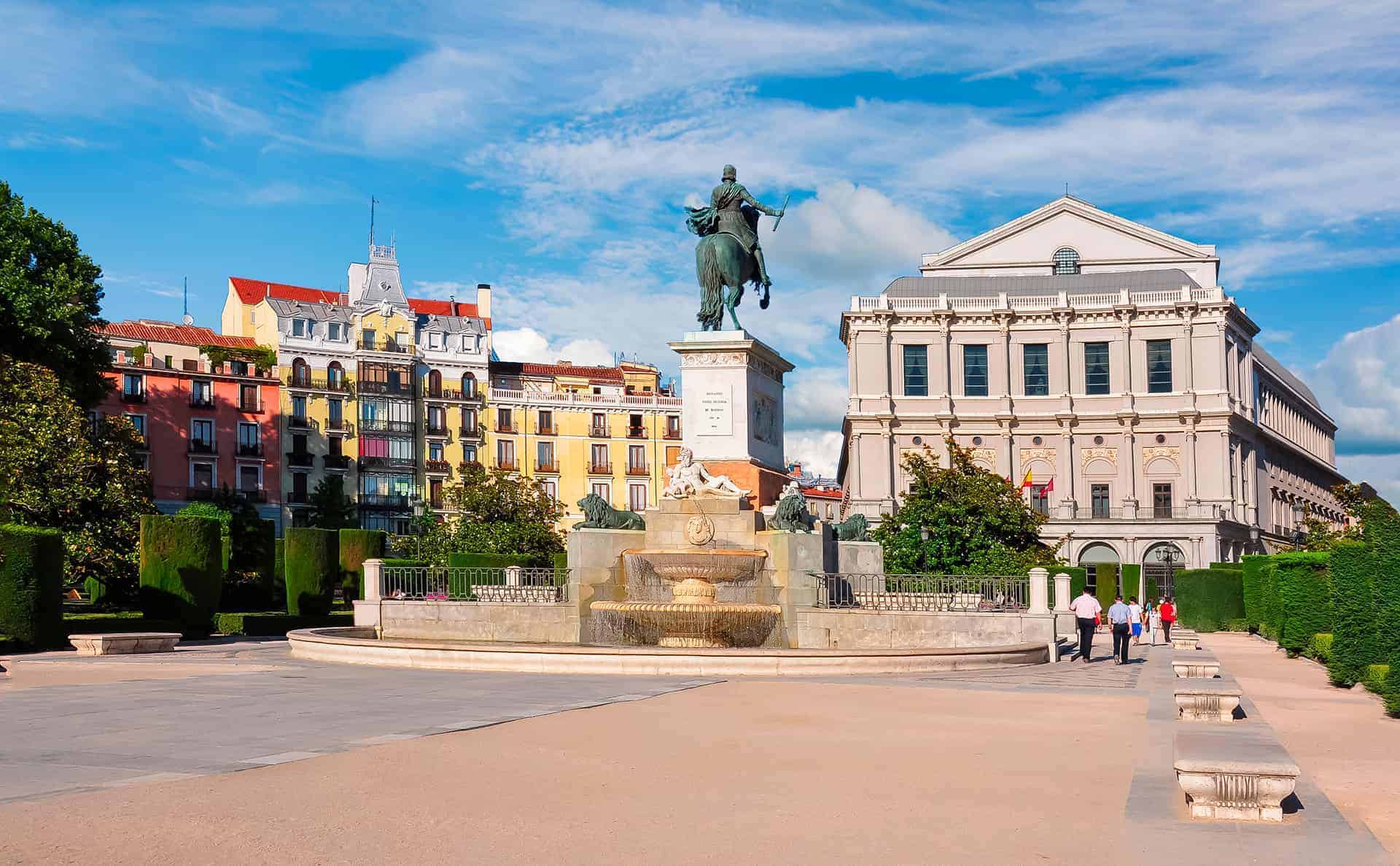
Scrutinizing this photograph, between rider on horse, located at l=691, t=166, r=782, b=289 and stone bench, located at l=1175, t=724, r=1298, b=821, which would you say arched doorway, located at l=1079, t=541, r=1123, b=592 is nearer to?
rider on horse, located at l=691, t=166, r=782, b=289

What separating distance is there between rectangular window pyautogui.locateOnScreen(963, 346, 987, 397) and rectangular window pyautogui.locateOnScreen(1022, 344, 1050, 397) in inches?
101

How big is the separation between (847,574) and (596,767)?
13.1m

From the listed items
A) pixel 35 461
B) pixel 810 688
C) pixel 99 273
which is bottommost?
pixel 810 688

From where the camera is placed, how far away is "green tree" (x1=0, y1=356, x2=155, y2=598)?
36938 millimetres

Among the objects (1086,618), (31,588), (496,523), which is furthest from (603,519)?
(496,523)

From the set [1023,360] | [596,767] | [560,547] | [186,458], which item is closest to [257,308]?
[186,458]

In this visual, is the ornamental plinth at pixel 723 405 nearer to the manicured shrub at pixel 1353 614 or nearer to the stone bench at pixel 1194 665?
the stone bench at pixel 1194 665

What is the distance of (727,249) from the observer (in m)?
26.5

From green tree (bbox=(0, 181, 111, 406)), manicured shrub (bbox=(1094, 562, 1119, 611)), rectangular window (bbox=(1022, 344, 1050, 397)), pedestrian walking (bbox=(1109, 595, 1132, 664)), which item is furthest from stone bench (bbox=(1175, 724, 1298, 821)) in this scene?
rectangular window (bbox=(1022, 344, 1050, 397))

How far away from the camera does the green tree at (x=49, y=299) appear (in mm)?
44906

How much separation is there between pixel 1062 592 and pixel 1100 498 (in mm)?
58269

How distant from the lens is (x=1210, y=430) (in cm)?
8525

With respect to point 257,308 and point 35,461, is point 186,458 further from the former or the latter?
point 35,461

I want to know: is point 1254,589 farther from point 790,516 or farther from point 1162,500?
point 1162,500
